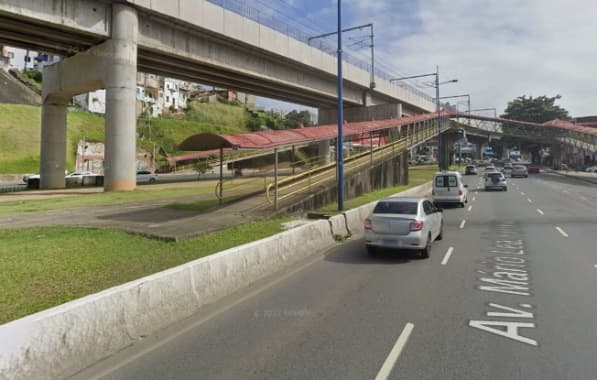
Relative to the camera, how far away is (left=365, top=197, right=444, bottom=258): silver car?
419 inches

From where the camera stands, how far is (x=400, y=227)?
10.7m

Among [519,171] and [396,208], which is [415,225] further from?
[519,171]

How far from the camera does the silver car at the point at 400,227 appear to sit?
34.9 feet

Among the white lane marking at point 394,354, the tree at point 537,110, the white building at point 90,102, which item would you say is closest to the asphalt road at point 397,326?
the white lane marking at point 394,354

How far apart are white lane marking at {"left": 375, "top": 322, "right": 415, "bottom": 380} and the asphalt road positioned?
0.04 ft

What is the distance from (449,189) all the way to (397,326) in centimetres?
1922

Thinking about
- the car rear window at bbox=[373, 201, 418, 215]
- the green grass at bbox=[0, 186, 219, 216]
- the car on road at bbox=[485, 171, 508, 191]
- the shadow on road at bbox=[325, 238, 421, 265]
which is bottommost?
the shadow on road at bbox=[325, 238, 421, 265]

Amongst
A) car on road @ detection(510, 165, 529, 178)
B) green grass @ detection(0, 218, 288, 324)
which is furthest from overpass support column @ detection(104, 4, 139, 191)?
car on road @ detection(510, 165, 529, 178)

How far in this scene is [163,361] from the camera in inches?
196

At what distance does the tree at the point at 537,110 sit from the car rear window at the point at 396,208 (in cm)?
11102

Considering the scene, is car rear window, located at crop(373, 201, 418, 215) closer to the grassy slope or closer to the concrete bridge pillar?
the concrete bridge pillar

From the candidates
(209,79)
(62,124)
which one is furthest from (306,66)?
(62,124)

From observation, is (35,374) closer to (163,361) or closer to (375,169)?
(163,361)

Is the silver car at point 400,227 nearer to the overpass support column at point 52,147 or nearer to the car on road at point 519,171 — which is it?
the overpass support column at point 52,147
